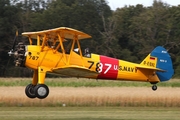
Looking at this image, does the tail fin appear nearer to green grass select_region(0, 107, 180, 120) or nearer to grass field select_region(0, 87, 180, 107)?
green grass select_region(0, 107, 180, 120)

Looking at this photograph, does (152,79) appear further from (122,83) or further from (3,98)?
(122,83)

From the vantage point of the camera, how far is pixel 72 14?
55.5m

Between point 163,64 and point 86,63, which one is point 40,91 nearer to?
point 86,63

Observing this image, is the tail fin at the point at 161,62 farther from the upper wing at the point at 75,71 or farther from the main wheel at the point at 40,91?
the main wheel at the point at 40,91

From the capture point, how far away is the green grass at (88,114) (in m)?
18.9

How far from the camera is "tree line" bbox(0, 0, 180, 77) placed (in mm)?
49812

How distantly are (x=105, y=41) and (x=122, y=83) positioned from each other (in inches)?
618

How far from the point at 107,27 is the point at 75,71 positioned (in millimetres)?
39616

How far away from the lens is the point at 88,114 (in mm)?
20609

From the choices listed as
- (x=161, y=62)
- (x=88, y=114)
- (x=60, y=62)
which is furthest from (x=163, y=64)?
(x=60, y=62)

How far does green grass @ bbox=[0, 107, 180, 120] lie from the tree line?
931 inches

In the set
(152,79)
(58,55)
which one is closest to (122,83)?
(152,79)

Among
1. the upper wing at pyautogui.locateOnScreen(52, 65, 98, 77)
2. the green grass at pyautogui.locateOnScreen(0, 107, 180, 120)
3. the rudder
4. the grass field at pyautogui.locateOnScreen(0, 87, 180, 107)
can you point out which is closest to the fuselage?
the upper wing at pyautogui.locateOnScreen(52, 65, 98, 77)

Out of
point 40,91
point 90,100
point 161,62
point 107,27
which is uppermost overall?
point 107,27
